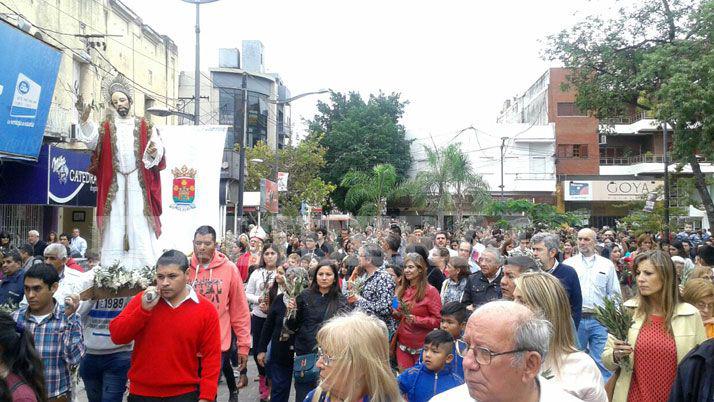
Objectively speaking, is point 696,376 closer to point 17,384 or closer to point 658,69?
point 17,384

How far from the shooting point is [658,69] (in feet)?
67.9

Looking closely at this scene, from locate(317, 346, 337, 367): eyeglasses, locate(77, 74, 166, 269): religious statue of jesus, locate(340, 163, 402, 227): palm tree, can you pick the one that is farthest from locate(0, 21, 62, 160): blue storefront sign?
locate(340, 163, 402, 227): palm tree

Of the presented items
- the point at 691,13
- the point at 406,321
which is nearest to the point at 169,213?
the point at 406,321

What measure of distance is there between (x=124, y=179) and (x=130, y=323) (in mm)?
2503

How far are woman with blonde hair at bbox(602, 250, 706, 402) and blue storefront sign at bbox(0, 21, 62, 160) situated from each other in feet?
45.8

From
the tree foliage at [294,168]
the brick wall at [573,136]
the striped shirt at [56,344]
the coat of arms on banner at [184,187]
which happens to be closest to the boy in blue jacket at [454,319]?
the striped shirt at [56,344]

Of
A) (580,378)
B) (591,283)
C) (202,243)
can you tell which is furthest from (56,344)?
(591,283)

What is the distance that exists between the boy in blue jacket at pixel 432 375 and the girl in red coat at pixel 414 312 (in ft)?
7.04

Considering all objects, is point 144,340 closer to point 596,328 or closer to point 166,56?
point 596,328

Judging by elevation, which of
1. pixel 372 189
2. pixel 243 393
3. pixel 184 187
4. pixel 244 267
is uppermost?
pixel 372 189

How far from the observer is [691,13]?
21.5 m

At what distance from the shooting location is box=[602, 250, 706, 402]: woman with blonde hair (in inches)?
196

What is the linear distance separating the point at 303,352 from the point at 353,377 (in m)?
3.47

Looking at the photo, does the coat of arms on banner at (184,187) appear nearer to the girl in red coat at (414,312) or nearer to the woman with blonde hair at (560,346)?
the girl in red coat at (414,312)
